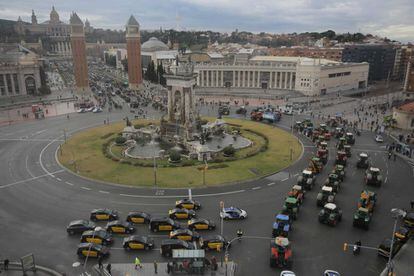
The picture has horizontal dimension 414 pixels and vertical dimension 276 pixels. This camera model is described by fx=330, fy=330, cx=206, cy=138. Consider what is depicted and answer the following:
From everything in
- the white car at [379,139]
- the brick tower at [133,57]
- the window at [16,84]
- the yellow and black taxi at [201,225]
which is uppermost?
the brick tower at [133,57]

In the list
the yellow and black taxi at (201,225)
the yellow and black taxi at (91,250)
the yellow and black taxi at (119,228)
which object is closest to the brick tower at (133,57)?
the yellow and black taxi at (119,228)

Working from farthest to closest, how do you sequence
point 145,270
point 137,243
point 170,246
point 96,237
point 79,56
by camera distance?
point 79,56
point 96,237
point 137,243
point 170,246
point 145,270

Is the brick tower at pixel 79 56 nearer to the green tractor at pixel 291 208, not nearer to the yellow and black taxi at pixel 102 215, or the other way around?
the yellow and black taxi at pixel 102 215

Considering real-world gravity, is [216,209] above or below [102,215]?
below

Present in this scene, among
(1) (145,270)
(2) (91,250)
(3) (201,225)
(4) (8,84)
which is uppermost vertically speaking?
(4) (8,84)

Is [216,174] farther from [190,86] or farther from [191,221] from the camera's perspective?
[190,86]

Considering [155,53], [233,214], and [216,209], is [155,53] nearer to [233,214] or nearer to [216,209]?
[216,209]

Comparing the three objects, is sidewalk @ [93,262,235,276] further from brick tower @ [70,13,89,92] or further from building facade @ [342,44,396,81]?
building facade @ [342,44,396,81]

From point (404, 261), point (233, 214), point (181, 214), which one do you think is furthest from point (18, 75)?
point (404, 261)
